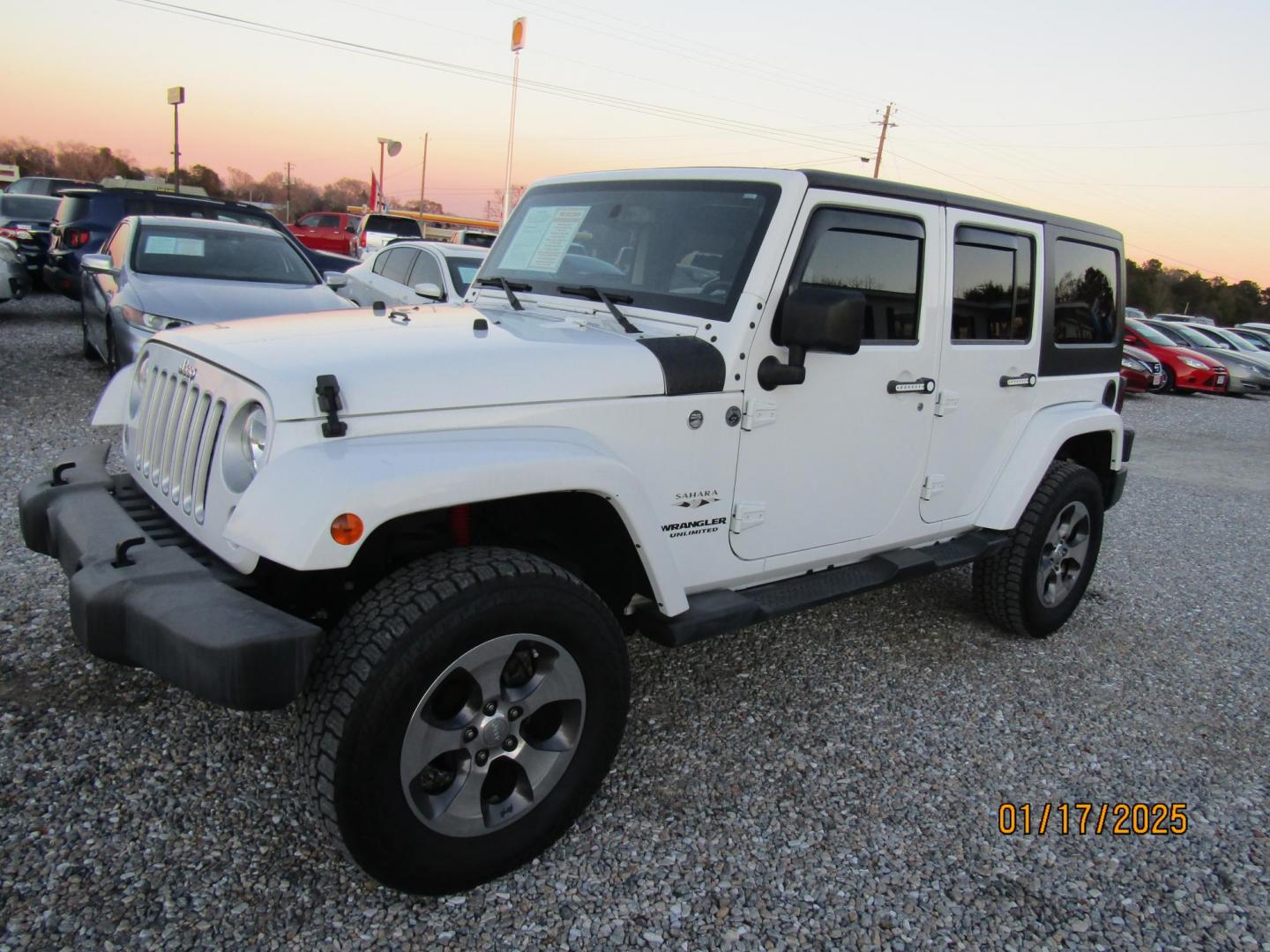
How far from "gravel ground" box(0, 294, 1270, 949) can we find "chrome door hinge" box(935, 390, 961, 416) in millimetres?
1192

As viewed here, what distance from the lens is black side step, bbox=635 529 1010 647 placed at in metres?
2.77

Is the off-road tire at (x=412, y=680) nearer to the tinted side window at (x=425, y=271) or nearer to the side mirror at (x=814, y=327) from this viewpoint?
the side mirror at (x=814, y=327)

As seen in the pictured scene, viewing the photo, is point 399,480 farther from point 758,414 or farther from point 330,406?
point 758,414

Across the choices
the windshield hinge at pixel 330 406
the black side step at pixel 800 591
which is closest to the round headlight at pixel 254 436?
the windshield hinge at pixel 330 406

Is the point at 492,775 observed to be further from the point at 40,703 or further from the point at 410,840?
the point at 40,703

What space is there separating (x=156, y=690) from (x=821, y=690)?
2549mm

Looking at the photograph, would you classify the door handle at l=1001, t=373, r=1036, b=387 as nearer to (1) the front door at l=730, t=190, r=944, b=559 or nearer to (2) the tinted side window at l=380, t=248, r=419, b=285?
(1) the front door at l=730, t=190, r=944, b=559

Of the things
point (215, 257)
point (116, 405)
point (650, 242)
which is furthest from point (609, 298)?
point (215, 257)

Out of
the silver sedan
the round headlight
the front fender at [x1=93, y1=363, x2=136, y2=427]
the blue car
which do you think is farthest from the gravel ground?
the blue car

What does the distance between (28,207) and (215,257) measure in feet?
41.7

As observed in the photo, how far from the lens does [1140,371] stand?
56.9ft

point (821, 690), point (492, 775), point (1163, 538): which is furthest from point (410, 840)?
point (1163, 538)

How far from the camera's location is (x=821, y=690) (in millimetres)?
3725
